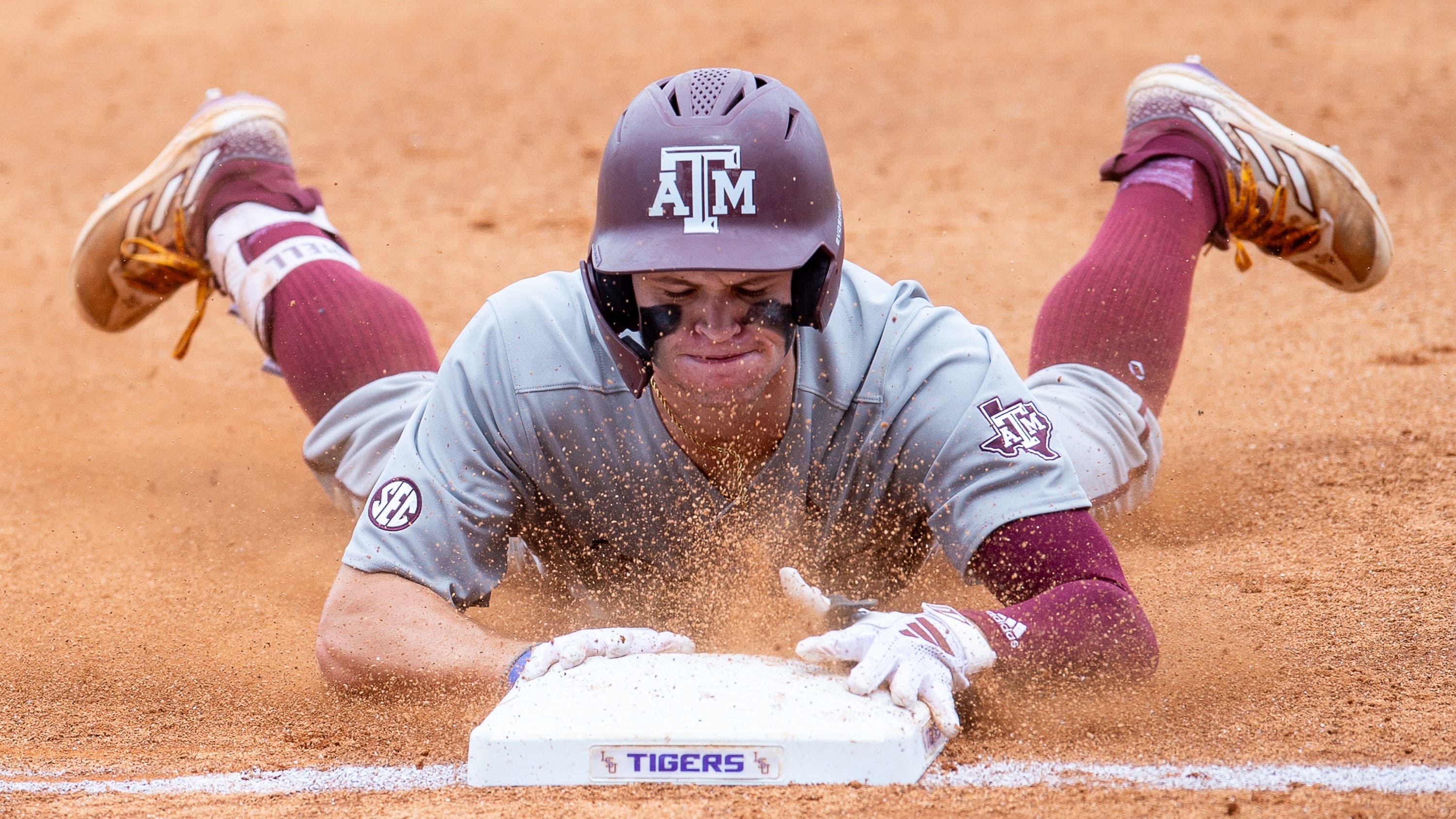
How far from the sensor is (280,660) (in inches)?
130

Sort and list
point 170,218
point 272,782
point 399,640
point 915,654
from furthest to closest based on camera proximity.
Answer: point 170,218 → point 399,640 → point 272,782 → point 915,654

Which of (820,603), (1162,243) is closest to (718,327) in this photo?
(820,603)

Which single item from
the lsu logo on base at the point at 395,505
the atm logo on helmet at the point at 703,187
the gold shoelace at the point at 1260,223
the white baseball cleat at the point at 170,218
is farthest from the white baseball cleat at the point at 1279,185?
the white baseball cleat at the point at 170,218

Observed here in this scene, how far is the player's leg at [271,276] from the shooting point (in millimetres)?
3912

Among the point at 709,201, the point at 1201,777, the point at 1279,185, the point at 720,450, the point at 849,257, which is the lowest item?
the point at 849,257

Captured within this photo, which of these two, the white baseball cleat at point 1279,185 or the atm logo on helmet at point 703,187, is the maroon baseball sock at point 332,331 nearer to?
the atm logo on helmet at point 703,187

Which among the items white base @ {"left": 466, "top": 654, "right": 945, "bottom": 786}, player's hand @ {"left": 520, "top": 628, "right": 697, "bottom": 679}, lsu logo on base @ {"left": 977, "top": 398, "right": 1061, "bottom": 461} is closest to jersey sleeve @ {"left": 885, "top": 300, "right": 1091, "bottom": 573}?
lsu logo on base @ {"left": 977, "top": 398, "right": 1061, "bottom": 461}

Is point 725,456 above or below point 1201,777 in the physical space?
above

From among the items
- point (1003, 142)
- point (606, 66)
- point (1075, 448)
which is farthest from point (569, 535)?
point (606, 66)

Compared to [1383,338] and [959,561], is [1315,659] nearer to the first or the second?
[959,561]

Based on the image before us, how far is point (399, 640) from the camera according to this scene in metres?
2.76

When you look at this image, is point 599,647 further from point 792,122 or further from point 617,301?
point 792,122

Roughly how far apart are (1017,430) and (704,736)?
90cm

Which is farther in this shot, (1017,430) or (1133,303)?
(1133,303)
